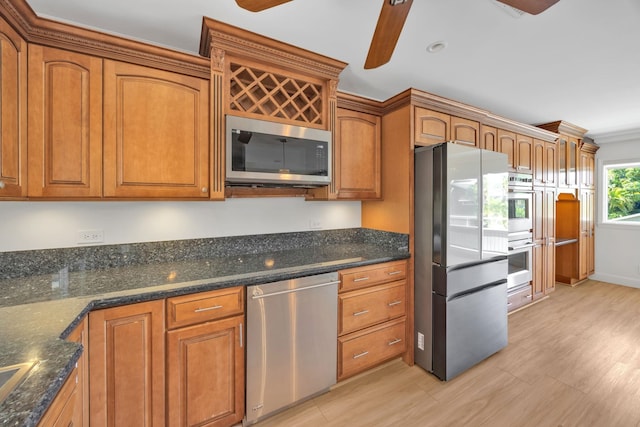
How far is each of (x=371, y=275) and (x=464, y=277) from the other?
30.2 inches

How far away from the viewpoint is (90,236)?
1757mm

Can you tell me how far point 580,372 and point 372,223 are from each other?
81.0 inches

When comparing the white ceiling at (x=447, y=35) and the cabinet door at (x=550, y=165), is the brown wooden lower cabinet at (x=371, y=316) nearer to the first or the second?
the white ceiling at (x=447, y=35)

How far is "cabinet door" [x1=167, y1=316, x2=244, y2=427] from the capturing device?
143cm

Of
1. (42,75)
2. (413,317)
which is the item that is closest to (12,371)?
(42,75)

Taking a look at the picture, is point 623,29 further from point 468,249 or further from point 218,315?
point 218,315

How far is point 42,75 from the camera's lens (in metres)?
1.42

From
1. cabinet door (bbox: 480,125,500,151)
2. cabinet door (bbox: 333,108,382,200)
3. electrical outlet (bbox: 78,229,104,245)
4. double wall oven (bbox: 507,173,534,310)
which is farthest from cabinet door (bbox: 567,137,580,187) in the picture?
electrical outlet (bbox: 78,229,104,245)

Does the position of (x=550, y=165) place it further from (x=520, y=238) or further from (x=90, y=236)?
(x=90, y=236)

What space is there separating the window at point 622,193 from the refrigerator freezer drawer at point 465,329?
3886mm

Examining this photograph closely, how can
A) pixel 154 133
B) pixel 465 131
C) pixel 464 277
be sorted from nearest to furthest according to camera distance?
1. pixel 154 133
2. pixel 464 277
3. pixel 465 131

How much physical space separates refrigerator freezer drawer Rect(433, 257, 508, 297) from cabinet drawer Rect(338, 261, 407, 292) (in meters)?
0.28

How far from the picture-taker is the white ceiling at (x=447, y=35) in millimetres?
1538

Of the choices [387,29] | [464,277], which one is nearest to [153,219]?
[387,29]
